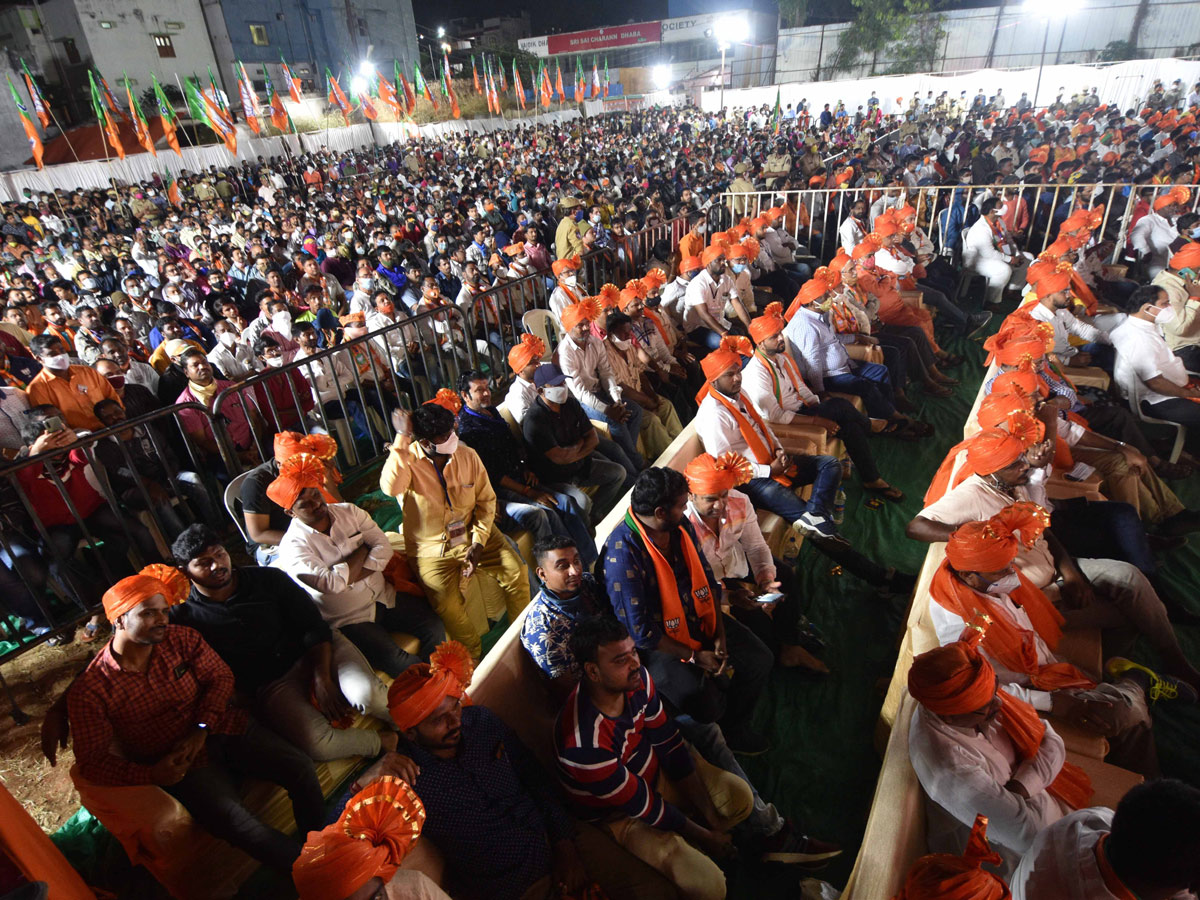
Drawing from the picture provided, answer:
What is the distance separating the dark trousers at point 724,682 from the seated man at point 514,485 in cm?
127

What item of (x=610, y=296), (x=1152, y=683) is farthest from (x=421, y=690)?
(x=610, y=296)

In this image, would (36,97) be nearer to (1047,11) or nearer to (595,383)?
(595,383)

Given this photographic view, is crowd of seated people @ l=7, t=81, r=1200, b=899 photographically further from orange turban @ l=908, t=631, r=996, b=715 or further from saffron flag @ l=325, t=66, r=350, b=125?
saffron flag @ l=325, t=66, r=350, b=125

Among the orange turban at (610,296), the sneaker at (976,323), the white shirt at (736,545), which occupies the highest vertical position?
the orange turban at (610,296)

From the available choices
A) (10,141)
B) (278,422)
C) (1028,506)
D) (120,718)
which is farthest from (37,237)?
(1028,506)

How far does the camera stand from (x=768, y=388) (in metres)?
4.96

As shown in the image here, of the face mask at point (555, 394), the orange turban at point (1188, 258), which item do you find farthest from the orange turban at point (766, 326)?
the orange turban at point (1188, 258)

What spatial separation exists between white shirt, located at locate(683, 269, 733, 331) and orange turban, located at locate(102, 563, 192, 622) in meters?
5.74

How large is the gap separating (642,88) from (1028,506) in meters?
52.6

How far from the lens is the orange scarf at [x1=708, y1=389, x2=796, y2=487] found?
4324 millimetres

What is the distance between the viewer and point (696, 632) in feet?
10.2

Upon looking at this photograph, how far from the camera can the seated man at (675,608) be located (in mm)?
2936

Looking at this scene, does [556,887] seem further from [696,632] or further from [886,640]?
[886,640]

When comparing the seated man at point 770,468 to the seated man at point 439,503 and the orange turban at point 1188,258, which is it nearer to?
the seated man at point 439,503
